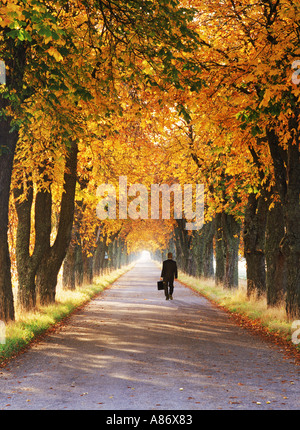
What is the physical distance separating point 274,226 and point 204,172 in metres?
5.49

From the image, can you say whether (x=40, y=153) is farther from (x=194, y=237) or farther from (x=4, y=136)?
(x=194, y=237)

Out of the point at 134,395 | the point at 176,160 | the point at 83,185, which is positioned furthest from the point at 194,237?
the point at 134,395

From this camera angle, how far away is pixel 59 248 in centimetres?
1819

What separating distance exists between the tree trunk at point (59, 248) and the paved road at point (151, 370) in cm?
301

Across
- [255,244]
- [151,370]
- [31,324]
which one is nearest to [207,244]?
[255,244]

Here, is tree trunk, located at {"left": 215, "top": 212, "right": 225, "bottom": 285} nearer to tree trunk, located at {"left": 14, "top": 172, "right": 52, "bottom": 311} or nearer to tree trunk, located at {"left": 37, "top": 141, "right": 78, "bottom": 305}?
tree trunk, located at {"left": 37, "top": 141, "right": 78, "bottom": 305}

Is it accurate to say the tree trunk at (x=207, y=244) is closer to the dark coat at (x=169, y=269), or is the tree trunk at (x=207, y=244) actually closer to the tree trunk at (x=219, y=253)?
the tree trunk at (x=219, y=253)

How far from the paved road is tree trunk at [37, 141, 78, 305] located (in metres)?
3.01

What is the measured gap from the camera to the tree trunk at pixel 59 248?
17922 mm

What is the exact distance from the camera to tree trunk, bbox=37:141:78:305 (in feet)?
58.8

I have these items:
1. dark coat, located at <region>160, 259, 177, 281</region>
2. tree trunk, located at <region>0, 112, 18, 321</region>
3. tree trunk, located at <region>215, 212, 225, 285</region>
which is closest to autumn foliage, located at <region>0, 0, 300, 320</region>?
tree trunk, located at <region>0, 112, 18, 321</region>

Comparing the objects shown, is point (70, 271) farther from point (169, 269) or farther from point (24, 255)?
point (24, 255)

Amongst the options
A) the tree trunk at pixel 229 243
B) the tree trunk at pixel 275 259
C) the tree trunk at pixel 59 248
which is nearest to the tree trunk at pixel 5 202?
the tree trunk at pixel 59 248

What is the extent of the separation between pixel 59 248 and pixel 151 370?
9.74 m
